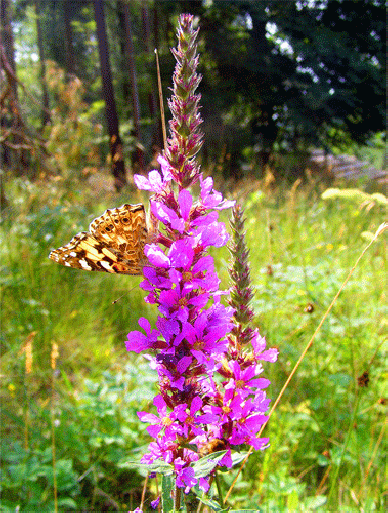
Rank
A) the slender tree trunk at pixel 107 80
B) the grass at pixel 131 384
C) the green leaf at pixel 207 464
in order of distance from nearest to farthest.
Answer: the green leaf at pixel 207 464
the grass at pixel 131 384
the slender tree trunk at pixel 107 80

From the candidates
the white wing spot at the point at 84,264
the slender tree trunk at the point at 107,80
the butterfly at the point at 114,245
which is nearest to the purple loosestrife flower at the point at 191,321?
the butterfly at the point at 114,245

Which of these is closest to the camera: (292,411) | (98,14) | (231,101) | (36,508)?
(36,508)

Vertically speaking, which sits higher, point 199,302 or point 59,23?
point 59,23

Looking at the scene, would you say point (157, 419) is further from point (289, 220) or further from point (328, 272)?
point (289, 220)

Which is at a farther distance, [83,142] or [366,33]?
[366,33]

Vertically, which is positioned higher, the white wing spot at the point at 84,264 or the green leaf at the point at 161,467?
the white wing spot at the point at 84,264

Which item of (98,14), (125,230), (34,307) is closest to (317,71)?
(98,14)

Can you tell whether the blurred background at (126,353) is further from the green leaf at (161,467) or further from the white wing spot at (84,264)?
the green leaf at (161,467)

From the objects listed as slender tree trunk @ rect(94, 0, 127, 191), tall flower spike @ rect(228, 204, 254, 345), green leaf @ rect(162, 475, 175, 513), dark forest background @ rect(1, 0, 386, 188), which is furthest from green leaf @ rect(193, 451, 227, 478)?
slender tree trunk @ rect(94, 0, 127, 191)
